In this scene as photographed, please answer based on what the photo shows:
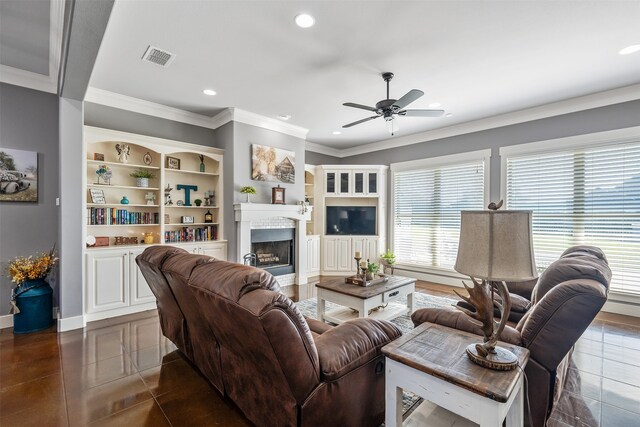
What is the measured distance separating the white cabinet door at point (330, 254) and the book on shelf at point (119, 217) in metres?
3.25

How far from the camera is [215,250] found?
184 inches

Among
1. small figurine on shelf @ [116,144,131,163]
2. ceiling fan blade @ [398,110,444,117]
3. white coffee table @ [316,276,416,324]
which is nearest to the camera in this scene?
white coffee table @ [316,276,416,324]

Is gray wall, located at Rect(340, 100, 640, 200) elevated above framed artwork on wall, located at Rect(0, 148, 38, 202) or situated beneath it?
elevated above

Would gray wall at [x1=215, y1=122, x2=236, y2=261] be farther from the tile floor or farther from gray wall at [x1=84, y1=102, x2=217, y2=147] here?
the tile floor

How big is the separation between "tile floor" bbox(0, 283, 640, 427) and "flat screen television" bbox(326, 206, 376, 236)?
383 cm

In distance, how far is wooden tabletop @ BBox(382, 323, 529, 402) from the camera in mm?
1184

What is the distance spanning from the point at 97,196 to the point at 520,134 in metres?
6.42

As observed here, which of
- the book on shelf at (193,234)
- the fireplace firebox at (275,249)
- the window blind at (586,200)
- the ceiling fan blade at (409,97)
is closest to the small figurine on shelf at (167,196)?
the book on shelf at (193,234)

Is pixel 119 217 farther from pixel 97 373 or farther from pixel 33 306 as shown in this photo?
pixel 97 373

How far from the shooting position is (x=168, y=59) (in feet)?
10.3

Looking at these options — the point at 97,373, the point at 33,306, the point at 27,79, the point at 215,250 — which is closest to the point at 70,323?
the point at 33,306

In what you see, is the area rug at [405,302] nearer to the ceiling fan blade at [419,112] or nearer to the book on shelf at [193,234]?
the book on shelf at [193,234]

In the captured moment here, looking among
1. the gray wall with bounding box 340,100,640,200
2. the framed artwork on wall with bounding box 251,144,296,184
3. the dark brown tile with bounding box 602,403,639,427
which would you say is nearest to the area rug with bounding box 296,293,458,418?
the dark brown tile with bounding box 602,403,639,427

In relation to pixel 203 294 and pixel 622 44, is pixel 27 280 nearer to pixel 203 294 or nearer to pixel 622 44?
pixel 203 294
